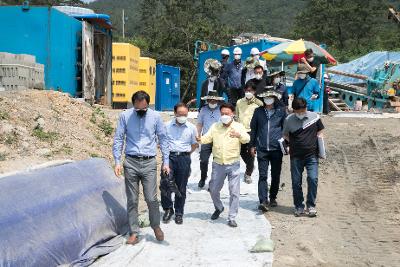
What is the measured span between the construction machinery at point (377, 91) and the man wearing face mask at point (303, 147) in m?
11.9

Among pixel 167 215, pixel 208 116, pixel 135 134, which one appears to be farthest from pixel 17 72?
pixel 135 134

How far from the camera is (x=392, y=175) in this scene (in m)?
9.96

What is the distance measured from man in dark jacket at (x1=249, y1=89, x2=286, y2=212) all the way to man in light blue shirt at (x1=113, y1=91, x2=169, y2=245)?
1.98 metres

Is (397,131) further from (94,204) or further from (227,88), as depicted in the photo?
(94,204)

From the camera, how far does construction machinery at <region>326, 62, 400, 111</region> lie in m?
19.8

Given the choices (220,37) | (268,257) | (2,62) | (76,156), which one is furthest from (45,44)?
(220,37)

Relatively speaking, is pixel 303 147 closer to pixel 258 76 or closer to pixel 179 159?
pixel 179 159

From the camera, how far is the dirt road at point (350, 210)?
604 centimetres

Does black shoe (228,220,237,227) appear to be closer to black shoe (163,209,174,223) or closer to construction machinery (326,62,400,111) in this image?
black shoe (163,209,174,223)

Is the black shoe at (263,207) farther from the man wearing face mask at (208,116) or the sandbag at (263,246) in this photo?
the sandbag at (263,246)

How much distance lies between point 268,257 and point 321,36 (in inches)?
2002

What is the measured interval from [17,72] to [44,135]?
2.14 metres

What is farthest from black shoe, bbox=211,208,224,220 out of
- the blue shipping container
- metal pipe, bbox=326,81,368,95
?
metal pipe, bbox=326,81,368,95

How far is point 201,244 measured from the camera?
611cm
